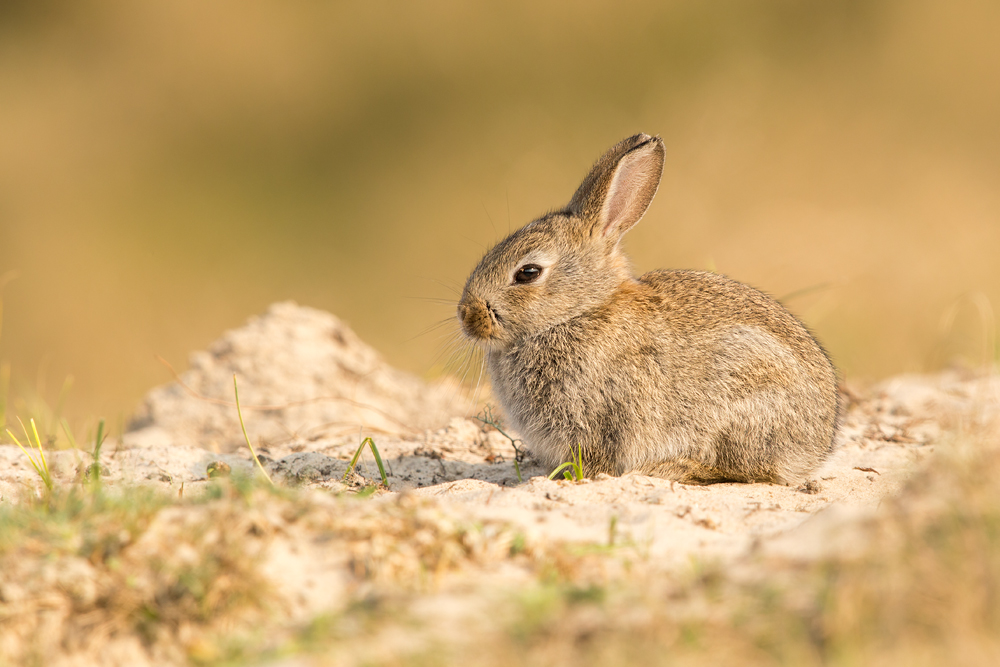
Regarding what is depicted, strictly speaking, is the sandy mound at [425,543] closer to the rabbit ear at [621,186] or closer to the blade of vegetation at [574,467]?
the blade of vegetation at [574,467]

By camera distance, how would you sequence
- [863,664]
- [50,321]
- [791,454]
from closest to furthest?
[863,664], [791,454], [50,321]

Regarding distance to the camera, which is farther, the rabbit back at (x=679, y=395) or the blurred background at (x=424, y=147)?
the blurred background at (x=424, y=147)

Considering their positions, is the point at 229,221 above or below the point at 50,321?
above

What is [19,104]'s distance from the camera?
14734 mm

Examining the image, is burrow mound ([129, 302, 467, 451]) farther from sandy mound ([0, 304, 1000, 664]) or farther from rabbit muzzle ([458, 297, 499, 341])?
sandy mound ([0, 304, 1000, 664])

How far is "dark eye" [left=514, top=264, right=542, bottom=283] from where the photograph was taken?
4.98m

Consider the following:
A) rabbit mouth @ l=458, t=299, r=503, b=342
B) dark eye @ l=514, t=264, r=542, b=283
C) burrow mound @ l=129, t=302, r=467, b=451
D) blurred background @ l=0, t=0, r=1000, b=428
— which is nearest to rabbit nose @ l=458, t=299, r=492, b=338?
rabbit mouth @ l=458, t=299, r=503, b=342

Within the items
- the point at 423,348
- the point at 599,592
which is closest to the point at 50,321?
the point at 423,348

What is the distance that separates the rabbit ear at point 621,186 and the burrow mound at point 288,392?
6.78 feet

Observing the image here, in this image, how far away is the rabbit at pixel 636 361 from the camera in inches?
183

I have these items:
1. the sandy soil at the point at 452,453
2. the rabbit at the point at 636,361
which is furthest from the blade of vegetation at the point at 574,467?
the sandy soil at the point at 452,453

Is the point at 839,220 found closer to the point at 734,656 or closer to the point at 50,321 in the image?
the point at 734,656

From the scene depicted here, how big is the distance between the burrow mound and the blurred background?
3.70 m

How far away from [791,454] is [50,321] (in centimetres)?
1199
